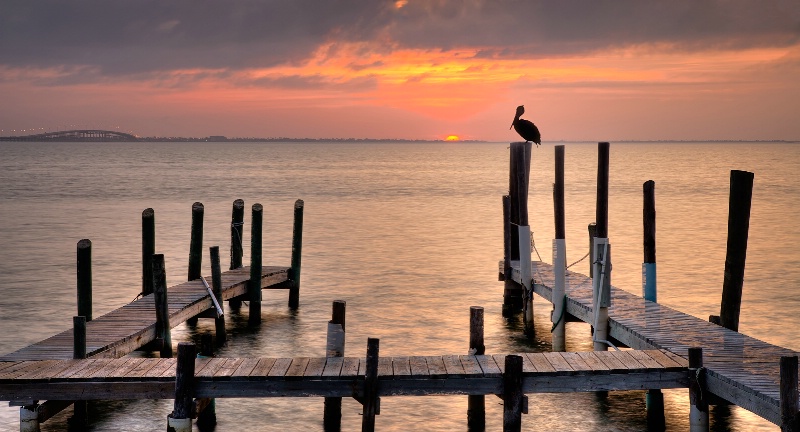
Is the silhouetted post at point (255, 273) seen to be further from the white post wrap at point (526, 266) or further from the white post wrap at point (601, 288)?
the white post wrap at point (601, 288)

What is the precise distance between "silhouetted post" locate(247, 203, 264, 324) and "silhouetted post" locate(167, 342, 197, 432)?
751cm

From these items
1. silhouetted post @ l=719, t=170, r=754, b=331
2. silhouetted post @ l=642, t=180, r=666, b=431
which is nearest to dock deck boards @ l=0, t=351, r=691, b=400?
silhouetted post @ l=642, t=180, r=666, b=431

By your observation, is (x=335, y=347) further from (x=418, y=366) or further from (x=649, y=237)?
(x=649, y=237)

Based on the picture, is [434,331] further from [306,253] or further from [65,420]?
[306,253]

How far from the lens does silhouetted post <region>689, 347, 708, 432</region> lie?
31.6 ft

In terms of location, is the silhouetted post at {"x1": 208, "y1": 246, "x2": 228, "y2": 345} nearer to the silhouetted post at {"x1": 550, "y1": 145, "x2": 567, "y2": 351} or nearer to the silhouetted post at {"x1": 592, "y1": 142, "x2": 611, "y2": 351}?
the silhouetted post at {"x1": 550, "y1": 145, "x2": 567, "y2": 351}

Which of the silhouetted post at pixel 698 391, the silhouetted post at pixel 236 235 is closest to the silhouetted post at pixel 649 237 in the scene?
the silhouetted post at pixel 698 391

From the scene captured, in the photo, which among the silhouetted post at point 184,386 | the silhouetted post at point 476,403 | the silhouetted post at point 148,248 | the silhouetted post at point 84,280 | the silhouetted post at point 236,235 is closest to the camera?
the silhouetted post at point 184,386

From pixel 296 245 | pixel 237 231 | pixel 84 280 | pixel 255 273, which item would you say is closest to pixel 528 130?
pixel 296 245

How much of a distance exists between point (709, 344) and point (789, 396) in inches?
108

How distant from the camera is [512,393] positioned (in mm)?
9531

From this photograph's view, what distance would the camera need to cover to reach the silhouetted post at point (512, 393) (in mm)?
9453

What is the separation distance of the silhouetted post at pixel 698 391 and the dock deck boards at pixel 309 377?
118 millimetres

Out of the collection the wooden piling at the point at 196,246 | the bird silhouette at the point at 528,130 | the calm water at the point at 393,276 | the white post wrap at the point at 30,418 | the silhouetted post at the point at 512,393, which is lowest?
the calm water at the point at 393,276
